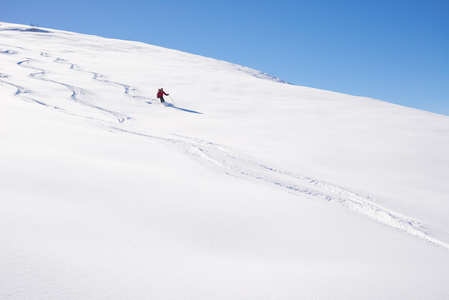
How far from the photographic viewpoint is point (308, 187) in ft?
15.7

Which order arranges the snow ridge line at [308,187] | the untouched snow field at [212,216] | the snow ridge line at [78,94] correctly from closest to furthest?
the untouched snow field at [212,216] → the snow ridge line at [308,187] → the snow ridge line at [78,94]

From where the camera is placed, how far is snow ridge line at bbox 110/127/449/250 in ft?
12.4

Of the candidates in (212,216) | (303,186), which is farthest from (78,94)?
(212,216)

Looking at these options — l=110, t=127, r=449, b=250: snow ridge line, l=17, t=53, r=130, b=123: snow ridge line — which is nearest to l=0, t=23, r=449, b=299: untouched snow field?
l=110, t=127, r=449, b=250: snow ridge line

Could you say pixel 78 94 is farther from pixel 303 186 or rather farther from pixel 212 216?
pixel 212 216

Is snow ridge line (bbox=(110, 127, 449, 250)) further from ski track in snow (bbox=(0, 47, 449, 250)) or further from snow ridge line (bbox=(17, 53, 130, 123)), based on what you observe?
snow ridge line (bbox=(17, 53, 130, 123))

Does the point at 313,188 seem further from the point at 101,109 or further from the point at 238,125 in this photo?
the point at 101,109

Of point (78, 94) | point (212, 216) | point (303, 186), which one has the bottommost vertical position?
point (212, 216)

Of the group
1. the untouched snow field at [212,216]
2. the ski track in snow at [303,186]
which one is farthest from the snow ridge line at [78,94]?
the ski track in snow at [303,186]

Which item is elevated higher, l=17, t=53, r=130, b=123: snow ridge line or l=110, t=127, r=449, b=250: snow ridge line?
l=17, t=53, r=130, b=123: snow ridge line

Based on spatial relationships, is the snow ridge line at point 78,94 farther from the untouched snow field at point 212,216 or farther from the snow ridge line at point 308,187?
the snow ridge line at point 308,187

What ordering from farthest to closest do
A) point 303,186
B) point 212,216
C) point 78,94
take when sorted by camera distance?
point 78,94 → point 303,186 → point 212,216

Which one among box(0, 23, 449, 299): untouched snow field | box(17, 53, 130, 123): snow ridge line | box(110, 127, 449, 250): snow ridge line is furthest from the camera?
box(17, 53, 130, 123): snow ridge line

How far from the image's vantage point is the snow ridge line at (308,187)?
149 inches
